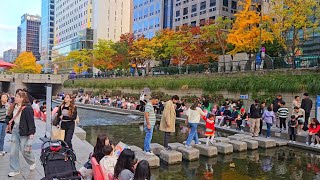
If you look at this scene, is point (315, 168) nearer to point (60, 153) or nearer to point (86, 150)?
point (86, 150)

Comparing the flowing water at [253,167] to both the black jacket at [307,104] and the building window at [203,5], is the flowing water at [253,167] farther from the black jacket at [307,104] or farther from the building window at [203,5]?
the building window at [203,5]

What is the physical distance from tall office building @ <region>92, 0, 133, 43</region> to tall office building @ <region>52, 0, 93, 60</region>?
282 cm

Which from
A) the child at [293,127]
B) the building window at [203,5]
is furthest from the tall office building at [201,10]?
the child at [293,127]

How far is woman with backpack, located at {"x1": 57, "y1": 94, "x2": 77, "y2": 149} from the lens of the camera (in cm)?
783

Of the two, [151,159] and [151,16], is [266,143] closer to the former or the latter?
[151,159]

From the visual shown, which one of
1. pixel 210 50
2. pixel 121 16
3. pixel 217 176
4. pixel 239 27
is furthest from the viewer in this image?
pixel 121 16

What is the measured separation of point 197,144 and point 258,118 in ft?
13.8

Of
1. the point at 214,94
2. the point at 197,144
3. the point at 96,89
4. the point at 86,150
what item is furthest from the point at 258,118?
the point at 96,89

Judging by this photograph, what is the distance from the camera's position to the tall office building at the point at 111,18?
100 metres

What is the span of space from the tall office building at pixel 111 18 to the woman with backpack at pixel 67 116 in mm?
93183

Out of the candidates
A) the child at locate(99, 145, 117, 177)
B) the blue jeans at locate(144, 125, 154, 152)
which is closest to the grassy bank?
the blue jeans at locate(144, 125, 154, 152)

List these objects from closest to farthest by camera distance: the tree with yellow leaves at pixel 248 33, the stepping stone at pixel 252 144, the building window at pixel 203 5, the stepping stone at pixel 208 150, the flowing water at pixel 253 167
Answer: the flowing water at pixel 253 167, the stepping stone at pixel 208 150, the stepping stone at pixel 252 144, the tree with yellow leaves at pixel 248 33, the building window at pixel 203 5

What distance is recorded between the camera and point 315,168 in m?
10.2

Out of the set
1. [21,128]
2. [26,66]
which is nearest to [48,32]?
[26,66]
